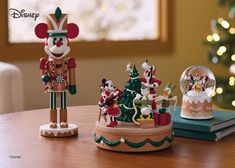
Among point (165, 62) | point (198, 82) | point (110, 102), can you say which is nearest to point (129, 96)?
point (110, 102)

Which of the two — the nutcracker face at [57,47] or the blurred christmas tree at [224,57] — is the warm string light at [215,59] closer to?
the blurred christmas tree at [224,57]

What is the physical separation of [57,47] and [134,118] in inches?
11.7

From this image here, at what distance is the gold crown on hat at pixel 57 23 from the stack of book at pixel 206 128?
16.4 inches

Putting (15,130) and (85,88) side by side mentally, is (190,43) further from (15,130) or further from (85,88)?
(15,130)

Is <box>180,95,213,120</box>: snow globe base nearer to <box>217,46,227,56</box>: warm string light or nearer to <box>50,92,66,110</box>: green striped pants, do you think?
<box>50,92,66,110</box>: green striped pants

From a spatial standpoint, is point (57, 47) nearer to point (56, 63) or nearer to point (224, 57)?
point (56, 63)

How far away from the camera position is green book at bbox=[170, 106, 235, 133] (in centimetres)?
150

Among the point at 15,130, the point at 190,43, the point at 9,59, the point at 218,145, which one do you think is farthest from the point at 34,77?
the point at 218,145

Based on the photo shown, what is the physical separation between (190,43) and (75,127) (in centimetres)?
246

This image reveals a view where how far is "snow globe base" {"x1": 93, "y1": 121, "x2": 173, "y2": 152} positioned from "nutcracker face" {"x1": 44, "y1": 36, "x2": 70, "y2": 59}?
0.80 feet

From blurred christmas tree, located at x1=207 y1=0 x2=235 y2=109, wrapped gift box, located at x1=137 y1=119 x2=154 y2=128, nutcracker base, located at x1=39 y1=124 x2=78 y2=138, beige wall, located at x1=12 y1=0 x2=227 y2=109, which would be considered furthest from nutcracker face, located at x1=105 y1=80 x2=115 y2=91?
blurred christmas tree, located at x1=207 y1=0 x2=235 y2=109

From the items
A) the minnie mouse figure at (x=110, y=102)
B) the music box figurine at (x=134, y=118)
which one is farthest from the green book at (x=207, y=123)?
the minnie mouse figure at (x=110, y=102)

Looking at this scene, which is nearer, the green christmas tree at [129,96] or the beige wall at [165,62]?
the green christmas tree at [129,96]

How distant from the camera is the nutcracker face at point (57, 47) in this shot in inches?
59.1
